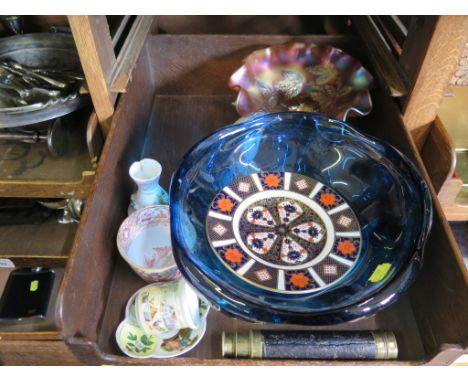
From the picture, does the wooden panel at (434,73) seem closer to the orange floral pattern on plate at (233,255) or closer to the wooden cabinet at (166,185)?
the wooden cabinet at (166,185)

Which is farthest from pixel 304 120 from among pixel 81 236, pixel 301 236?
pixel 81 236

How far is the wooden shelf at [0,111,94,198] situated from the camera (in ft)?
2.69

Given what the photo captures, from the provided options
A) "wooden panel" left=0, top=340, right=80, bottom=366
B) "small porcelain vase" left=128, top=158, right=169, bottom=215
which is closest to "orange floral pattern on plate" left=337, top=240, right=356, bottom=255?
"small porcelain vase" left=128, top=158, right=169, bottom=215

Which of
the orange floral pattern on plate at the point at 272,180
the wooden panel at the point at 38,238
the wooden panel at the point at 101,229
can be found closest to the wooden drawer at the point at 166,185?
the wooden panel at the point at 101,229

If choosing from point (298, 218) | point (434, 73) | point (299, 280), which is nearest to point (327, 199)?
point (298, 218)

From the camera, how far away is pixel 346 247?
69 cm

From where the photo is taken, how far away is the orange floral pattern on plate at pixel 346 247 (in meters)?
0.68

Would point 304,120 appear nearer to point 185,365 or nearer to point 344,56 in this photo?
point 344,56

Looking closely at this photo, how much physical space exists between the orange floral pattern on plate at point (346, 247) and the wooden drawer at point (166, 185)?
0.12 metres

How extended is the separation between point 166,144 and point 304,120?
1.25 feet

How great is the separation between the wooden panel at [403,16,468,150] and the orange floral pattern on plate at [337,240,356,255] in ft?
0.97

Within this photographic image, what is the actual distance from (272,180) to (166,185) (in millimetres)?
243

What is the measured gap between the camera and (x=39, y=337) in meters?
0.61

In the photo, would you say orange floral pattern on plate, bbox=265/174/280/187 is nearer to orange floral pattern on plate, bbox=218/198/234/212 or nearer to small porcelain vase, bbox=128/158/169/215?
orange floral pattern on plate, bbox=218/198/234/212
